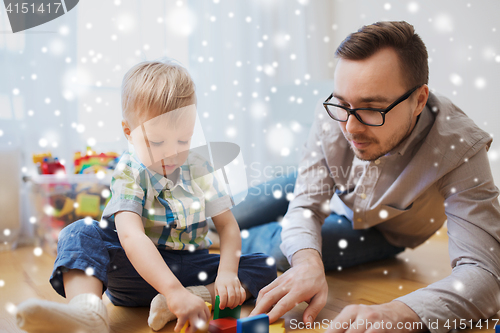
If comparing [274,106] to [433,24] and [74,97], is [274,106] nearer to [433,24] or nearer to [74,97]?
[433,24]

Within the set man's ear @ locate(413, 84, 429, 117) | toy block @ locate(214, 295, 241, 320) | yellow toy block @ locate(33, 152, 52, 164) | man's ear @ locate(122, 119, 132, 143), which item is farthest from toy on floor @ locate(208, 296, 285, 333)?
yellow toy block @ locate(33, 152, 52, 164)

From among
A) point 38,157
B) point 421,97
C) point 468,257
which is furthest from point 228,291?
point 38,157

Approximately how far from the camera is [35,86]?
157 cm

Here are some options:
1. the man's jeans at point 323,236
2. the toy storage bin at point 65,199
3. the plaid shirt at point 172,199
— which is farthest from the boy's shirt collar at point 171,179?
the toy storage bin at point 65,199

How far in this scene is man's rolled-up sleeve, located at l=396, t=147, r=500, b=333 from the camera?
0.69 metres

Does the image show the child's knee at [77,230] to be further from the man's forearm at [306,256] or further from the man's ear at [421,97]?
the man's ear at [421,97]

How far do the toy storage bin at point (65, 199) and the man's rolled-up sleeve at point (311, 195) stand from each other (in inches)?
27.2

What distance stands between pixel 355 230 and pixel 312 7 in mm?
1765

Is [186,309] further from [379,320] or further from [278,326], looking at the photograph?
[379,320]

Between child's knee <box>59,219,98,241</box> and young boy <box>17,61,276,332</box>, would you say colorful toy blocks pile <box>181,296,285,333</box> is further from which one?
child's knee <box>59,219,98,241</box>

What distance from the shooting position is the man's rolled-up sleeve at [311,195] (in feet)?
3.27

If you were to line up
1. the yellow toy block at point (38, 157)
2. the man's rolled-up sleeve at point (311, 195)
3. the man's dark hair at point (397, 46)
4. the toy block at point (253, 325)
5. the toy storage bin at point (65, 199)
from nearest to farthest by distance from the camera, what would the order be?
the toy block at point (253, 325) → the man's dark hair at point (397, 46) → the man's rolled-up sleeve at point (311, 195) → the toy storage bin at point (65, 199) → the yellow toy block at point (38, 157)

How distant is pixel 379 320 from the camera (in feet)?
2.06

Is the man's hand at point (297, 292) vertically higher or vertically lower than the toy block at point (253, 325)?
lower
